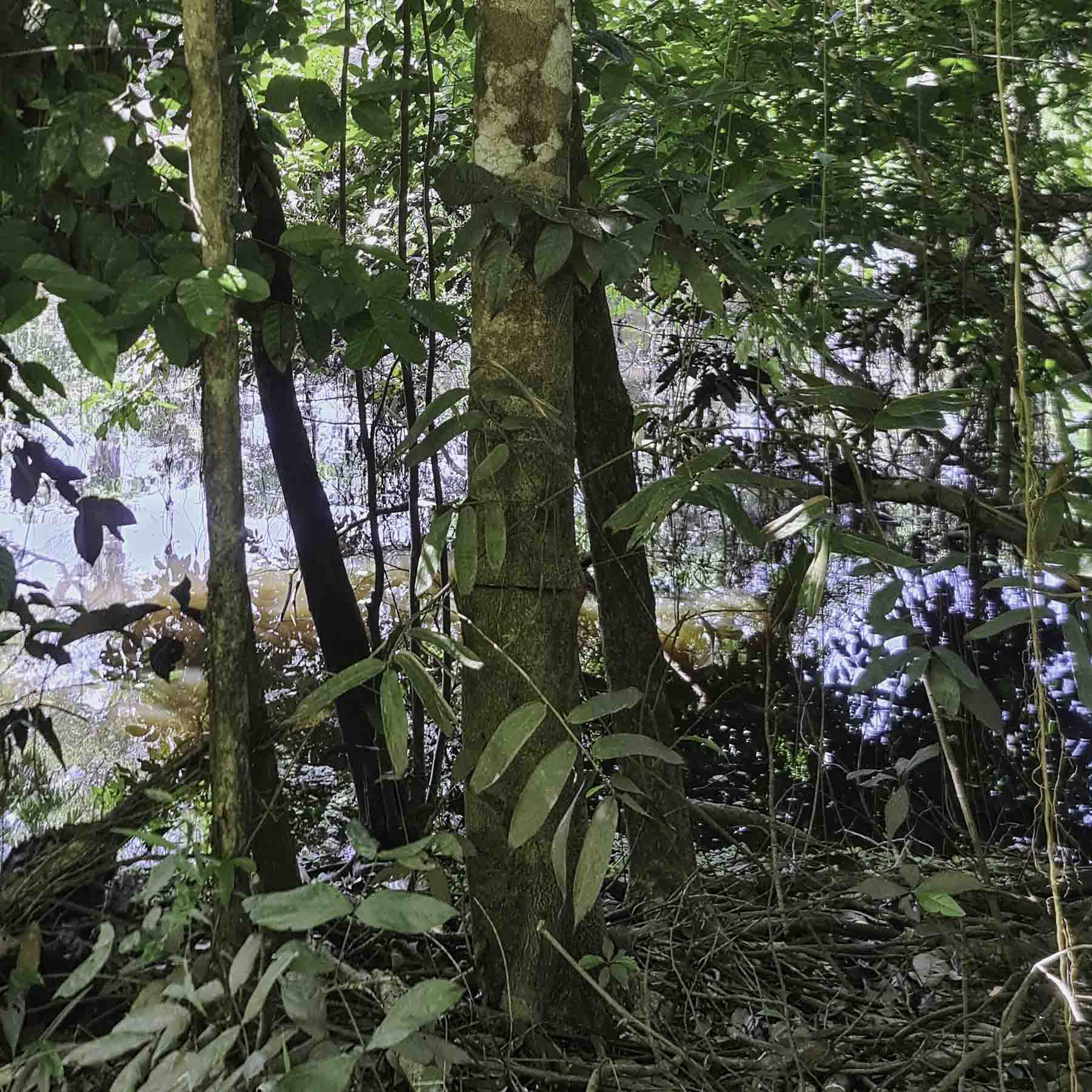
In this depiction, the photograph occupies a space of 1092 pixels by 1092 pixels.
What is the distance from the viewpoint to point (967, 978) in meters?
1.06

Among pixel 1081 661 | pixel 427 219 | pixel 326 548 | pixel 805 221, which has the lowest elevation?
pixel 1081 661

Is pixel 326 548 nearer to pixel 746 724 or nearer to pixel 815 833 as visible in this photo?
pixel 815 833

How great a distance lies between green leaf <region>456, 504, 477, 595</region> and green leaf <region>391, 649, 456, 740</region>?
10 cm

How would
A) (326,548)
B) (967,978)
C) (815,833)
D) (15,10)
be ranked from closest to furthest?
(967,978) < (15,10) < (326,548) < (815,833)

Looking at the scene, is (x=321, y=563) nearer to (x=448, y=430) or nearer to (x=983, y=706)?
(x=448, y=430)

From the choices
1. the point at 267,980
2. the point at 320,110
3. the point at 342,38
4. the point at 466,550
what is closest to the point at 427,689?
the point at 466,550

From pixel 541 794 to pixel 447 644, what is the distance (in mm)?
157

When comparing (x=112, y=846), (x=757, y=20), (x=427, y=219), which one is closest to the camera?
(x=112, y=846)

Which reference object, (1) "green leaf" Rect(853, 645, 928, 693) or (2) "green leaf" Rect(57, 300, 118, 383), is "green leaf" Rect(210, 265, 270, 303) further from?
(1) "green leaf" Rect(853, 645, 928, 693)

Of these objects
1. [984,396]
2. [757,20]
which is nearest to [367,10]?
[757,20]

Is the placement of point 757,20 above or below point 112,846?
above

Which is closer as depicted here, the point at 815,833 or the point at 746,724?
the point at 815,833

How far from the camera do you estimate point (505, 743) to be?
80 centimetres

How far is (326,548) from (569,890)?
34.0 inches
